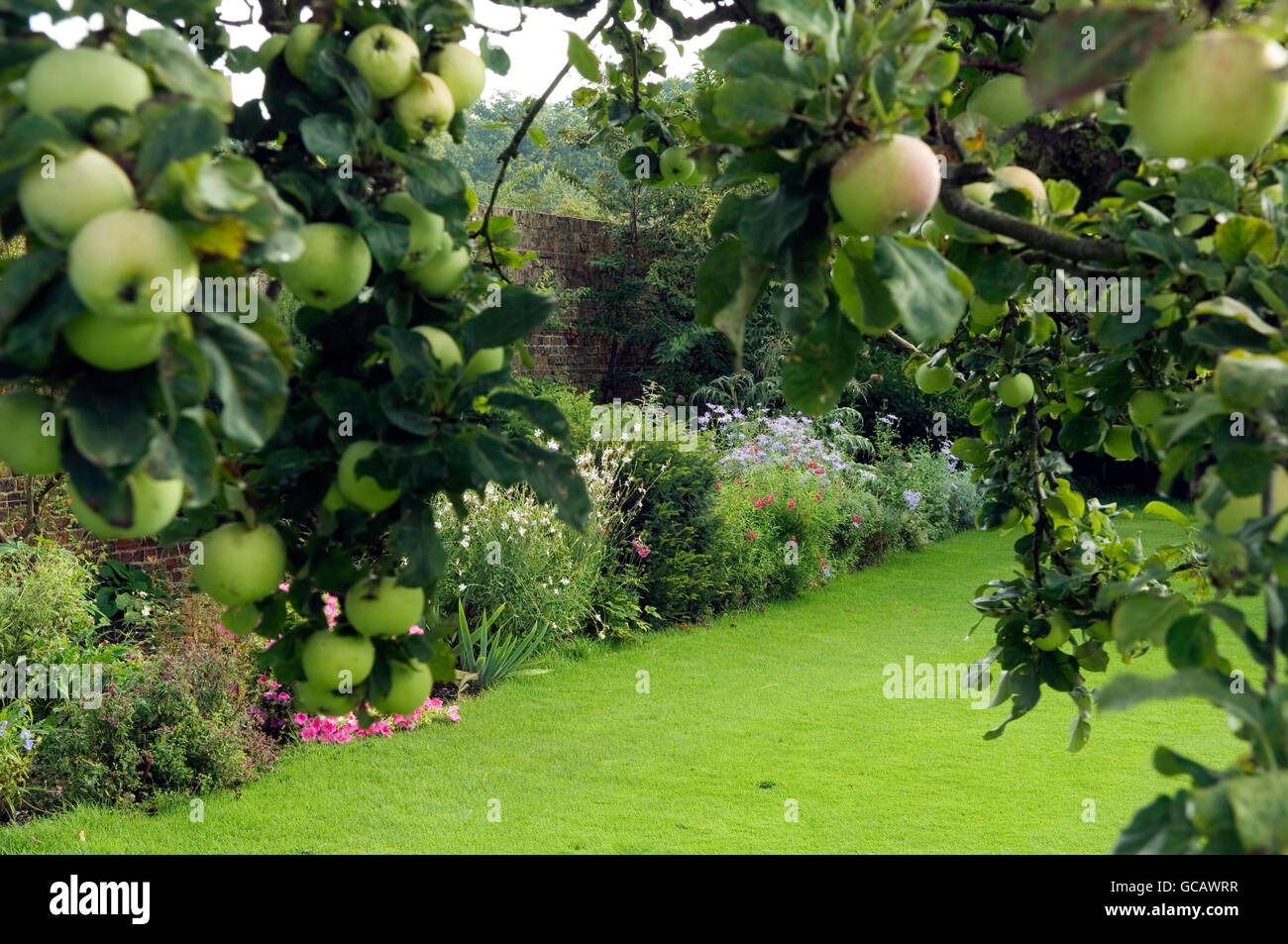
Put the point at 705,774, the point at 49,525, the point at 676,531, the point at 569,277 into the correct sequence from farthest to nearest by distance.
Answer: the point at 569,277
the point at 676,531
the point at 49,525
the point at 705,774

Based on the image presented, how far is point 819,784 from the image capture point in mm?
3939

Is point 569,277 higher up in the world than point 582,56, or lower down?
higher up

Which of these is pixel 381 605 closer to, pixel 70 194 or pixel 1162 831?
pixel 70 194

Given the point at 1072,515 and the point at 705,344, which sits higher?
the point at 705,344

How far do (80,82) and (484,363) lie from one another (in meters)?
0.44

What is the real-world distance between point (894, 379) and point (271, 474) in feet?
29.8

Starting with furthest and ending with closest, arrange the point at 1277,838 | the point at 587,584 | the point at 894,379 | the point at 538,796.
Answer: the point at 894,379 < the point at 587,584 < the point at 538,796 < the point at 1277,838

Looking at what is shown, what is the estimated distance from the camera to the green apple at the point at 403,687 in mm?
1033

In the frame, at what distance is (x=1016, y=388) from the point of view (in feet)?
5.77

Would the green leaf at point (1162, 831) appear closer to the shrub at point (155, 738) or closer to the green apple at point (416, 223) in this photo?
the green apple at point (416, 223)

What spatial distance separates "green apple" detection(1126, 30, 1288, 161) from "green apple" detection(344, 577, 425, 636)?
725 millimetres

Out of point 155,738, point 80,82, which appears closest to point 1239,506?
point 80,82
